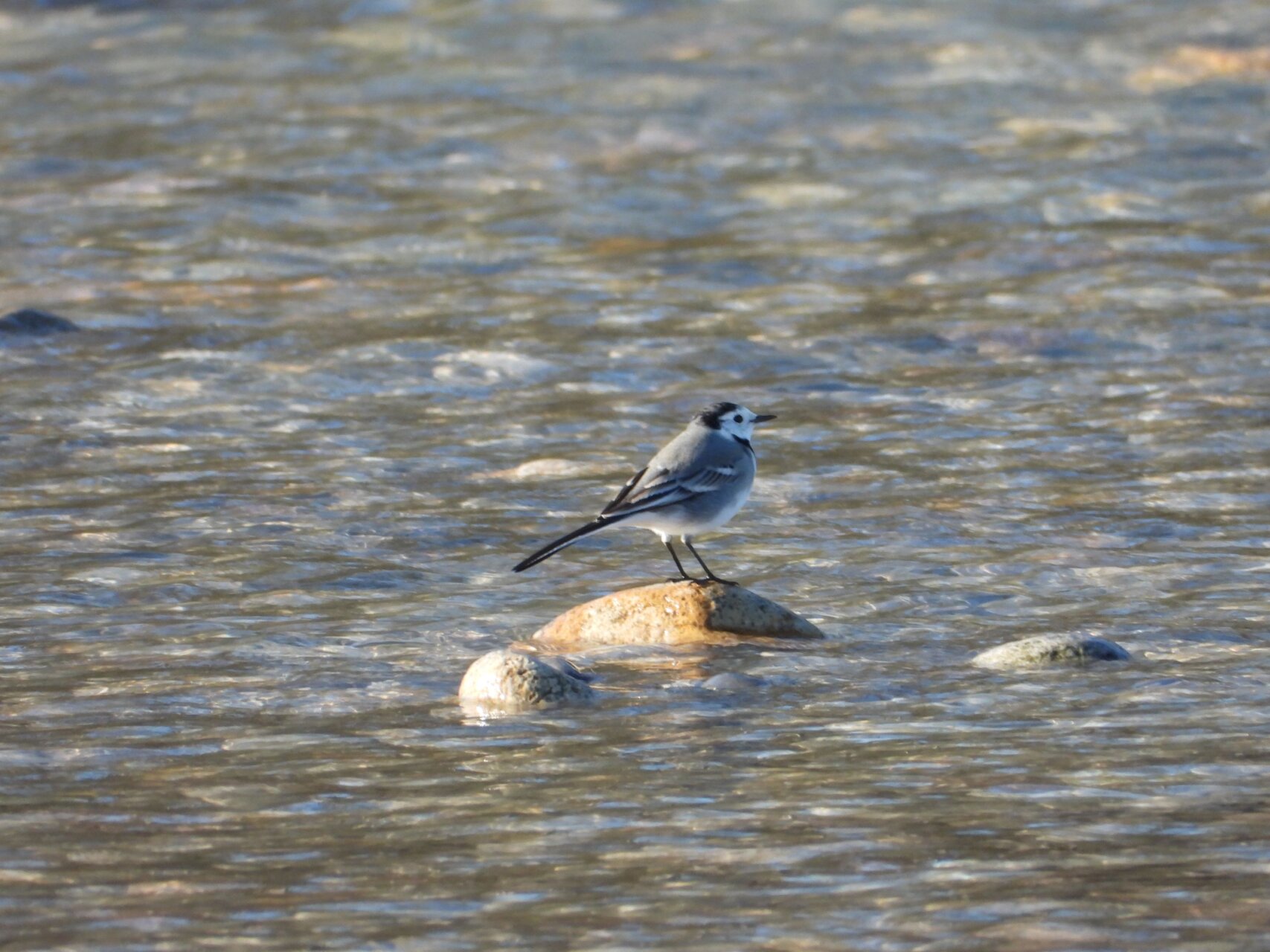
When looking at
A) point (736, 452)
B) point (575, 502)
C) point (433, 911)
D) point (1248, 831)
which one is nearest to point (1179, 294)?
point (575, 502)

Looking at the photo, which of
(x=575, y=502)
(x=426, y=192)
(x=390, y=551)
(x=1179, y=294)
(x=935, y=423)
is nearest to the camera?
(x=390, y=551)

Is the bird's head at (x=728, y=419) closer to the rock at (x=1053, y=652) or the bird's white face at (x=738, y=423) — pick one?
the bird's white face at (x=738, y=423)

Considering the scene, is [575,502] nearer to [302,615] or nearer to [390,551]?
[390,551]

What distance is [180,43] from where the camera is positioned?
22.6 meters

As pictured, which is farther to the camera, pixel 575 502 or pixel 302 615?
pixel 575 502

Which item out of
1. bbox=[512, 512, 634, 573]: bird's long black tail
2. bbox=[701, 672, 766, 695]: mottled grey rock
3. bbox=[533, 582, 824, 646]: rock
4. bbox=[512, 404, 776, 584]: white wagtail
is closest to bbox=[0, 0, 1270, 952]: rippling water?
bbox=[701, 672, 766, 695]: mottled grey rock

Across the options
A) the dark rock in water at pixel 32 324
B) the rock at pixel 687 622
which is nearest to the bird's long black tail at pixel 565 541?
the rock at pixel 687 622

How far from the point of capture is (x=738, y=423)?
904 cm

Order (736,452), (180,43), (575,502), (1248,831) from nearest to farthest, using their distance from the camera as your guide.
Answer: (1248,831)
(736,452)
(575,502)
(180,43)

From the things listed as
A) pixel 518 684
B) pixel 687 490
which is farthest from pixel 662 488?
pixel 518 684

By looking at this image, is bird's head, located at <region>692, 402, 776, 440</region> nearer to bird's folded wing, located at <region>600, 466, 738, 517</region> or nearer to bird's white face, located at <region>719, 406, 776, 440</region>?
bird's white face, located at <region>719, 406, 776, 440</region>

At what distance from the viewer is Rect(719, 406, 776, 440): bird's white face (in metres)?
8.96

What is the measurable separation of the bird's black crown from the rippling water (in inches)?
32.8

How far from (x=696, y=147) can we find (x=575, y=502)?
8.41 m
